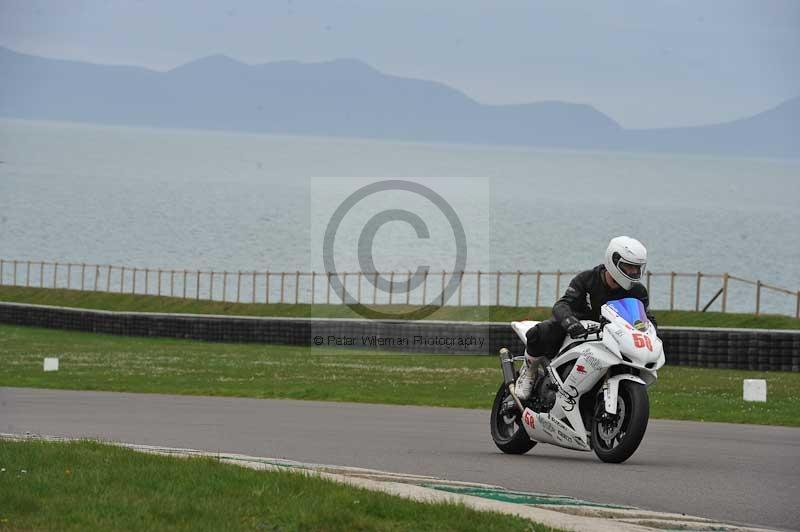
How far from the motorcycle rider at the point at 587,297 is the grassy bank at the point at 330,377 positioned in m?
6.76

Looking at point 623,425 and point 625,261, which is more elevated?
point 625,261

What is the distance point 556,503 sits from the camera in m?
9.27

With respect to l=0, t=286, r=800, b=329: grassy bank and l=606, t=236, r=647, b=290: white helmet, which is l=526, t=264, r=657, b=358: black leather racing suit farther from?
l=0, t=286, r=800, b=329: grassy bank

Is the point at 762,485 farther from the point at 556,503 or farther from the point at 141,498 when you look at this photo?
the point at 141,498

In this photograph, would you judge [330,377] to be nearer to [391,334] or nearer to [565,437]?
[391,334]

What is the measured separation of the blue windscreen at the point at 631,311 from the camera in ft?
38.9

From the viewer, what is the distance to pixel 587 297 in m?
12.7

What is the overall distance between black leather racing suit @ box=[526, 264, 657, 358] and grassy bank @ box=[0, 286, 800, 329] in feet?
103

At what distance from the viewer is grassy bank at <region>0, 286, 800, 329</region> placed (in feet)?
155

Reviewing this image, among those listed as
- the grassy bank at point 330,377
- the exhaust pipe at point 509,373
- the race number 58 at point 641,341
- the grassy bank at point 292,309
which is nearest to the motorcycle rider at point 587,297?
the exhaust pipe at point 509,373

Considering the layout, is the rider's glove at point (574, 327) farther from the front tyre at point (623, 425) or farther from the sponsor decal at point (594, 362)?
the front tyre at point (623, 425)

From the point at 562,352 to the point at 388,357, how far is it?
24753 millimetres

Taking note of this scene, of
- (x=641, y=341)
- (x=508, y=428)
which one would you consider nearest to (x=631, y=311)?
(x=641, y=341)

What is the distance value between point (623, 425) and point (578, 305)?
1.27 m
